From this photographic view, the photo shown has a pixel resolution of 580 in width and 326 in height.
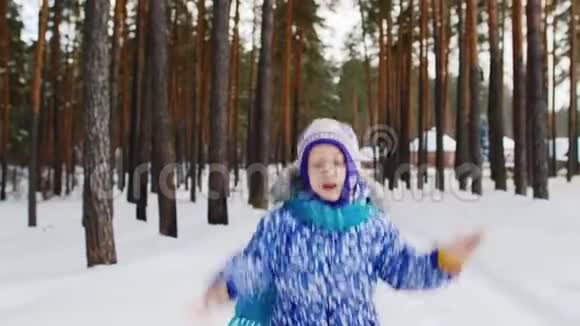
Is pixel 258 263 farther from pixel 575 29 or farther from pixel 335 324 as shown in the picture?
pixel 575 29

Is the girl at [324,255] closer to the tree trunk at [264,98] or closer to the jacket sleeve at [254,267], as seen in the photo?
the jacket sleeve at [254,267]

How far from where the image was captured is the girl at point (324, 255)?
2.42m

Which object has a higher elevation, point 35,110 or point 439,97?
point 439,97

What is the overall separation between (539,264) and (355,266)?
23.4ft

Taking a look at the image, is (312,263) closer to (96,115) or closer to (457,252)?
(457,252)

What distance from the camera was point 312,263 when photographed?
2.41 metres

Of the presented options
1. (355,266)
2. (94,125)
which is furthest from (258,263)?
(94,125)

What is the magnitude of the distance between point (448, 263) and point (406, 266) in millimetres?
157

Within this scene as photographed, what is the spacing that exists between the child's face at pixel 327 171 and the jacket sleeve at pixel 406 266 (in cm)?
24

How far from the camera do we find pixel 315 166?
2.47 metres

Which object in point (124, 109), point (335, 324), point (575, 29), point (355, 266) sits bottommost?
point (335, 324)

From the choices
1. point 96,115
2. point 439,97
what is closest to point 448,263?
point 96,115

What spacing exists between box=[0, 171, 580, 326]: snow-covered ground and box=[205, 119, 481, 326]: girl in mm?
244

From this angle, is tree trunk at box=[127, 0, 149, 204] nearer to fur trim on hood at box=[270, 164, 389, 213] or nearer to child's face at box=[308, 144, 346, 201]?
fur trim on hood at box=[270, 164, 389, 213]
